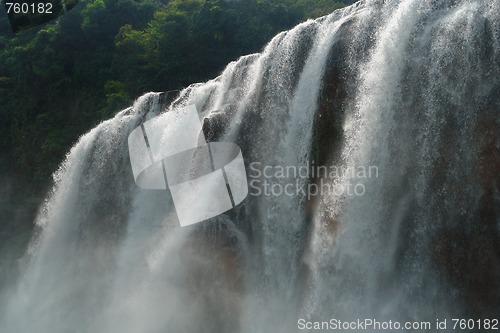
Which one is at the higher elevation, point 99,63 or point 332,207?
point 332,207

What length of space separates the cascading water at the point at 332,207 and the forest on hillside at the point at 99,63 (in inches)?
423

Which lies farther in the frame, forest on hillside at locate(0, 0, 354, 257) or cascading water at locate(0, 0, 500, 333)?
forest on hillside at locate(0, 0, 354, 257)

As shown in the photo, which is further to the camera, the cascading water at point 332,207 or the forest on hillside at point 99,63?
the forest on hillside at point 99,63

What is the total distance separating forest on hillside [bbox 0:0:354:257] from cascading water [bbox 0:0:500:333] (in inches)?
423

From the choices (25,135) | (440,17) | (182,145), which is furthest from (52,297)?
(25,135)

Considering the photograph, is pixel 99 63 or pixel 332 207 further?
pixel 99 63

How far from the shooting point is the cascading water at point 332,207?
29.4 feet

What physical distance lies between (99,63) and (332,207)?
2092 centimetres

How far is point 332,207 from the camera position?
32.8 feet

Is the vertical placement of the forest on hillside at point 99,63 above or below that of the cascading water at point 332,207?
below

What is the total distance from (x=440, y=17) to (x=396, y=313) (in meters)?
5.12

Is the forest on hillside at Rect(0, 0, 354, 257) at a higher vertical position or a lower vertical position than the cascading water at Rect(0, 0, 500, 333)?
lower

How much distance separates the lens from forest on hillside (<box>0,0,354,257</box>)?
24.5 m

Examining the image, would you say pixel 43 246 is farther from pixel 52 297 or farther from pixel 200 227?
pixel 200 227
